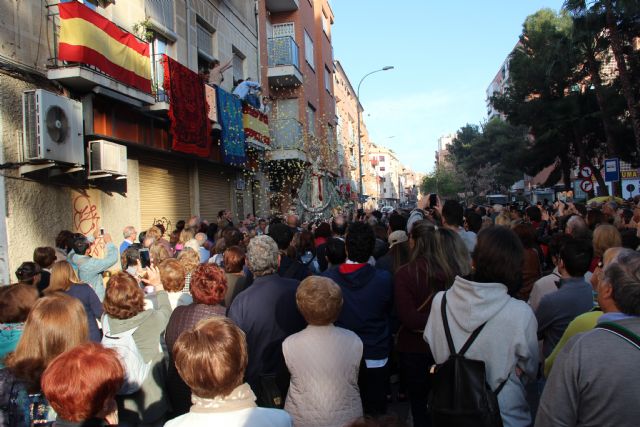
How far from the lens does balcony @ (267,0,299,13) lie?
885 inches

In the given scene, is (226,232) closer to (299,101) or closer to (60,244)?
(60,244)

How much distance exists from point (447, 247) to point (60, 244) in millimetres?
5767

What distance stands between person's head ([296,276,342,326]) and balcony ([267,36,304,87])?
18673 millimetres

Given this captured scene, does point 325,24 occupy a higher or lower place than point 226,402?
higher

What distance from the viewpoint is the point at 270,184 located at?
22.2 metres

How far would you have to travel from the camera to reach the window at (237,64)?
1780 centimetres

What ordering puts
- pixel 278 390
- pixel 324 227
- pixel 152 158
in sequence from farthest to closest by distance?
pixel 152 158, pixel 324 227, pixel 278 390

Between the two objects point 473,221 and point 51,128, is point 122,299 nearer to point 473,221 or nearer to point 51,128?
point 51,128

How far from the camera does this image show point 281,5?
22906 mm

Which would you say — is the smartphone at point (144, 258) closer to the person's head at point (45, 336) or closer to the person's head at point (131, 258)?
the person's head at point (131, 258)

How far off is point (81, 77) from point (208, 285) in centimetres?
634

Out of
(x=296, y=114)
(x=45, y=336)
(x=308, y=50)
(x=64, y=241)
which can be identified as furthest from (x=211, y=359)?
(x=308, y=50)

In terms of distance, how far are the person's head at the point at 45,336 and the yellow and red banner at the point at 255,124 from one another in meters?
13.8

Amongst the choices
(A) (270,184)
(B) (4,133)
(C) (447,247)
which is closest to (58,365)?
(C) (447,247)
